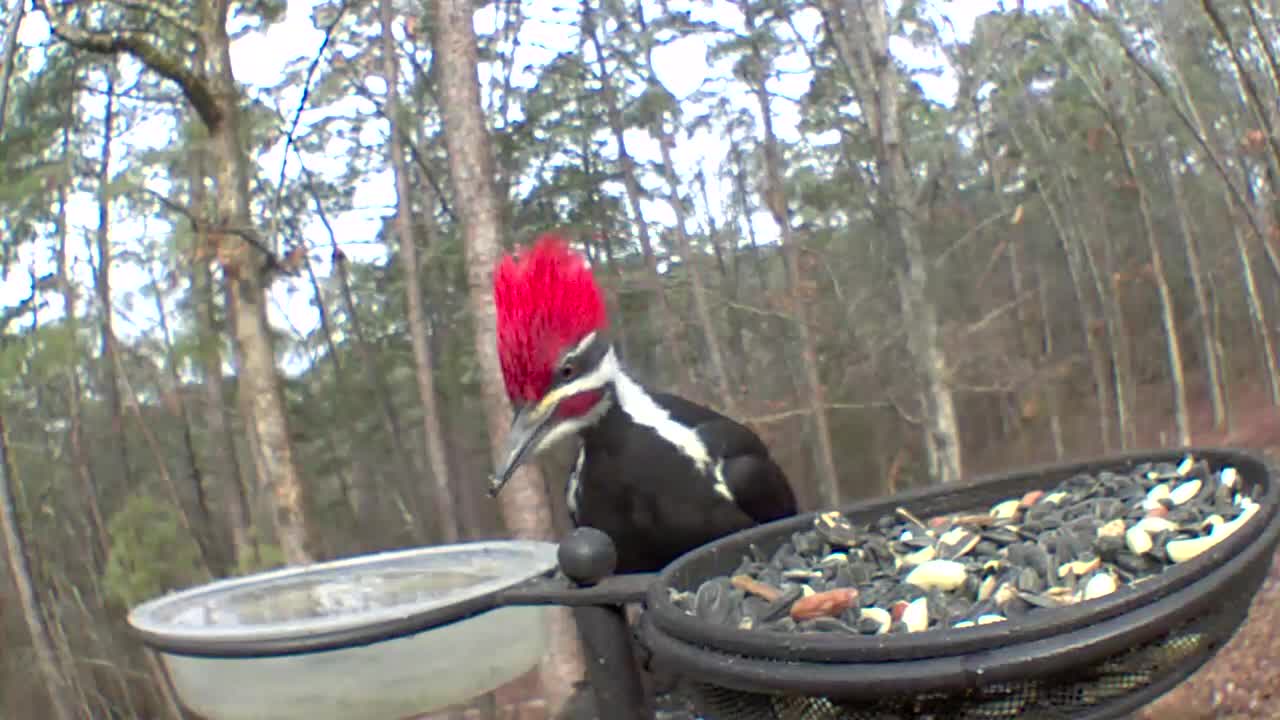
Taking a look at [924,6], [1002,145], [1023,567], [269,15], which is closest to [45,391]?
[269,15]

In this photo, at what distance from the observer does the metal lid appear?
53.6 inches

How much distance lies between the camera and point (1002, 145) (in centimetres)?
2081

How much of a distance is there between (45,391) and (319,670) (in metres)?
13.0

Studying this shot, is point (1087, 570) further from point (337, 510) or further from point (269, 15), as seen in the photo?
point (337, 510)

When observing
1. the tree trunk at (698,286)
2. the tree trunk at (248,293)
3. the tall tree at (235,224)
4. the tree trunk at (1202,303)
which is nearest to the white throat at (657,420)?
the tall tree at (235,224)

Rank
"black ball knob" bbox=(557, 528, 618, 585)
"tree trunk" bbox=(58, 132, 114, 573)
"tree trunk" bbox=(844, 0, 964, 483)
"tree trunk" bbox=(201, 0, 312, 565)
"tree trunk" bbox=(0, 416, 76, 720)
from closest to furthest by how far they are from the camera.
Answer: "black ball knob" bbox=(557, 528, 618, 585)
"tree trunk" bbox=(0, 416, 76, 720)
"tree trunk" bbox=(201, 0, 312, 565)
"tree trunk" bbox=(844, 0, 964, 483)
"tree trunk" bbox=(58, 132, 114, 573)

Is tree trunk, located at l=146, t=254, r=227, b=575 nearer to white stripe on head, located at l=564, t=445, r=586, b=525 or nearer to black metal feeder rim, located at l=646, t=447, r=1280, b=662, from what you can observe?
white stripe on head, located at l=564, t=445, r=586, b=525

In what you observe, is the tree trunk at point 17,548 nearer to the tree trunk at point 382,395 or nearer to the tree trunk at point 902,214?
the tree trunk at point 902,214

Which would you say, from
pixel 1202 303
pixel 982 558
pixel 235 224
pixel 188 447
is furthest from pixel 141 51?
pixel 1202 303

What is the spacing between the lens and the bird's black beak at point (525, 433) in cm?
198

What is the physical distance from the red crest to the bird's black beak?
31 mm

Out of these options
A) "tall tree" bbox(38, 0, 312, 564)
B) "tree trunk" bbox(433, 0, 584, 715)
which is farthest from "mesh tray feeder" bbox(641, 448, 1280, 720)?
"tall tree" bbox(38, 0, 312, 564)

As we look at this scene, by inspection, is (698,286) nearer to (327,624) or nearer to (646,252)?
(646,252)

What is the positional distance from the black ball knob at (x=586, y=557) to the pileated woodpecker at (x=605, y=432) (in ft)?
1.80
